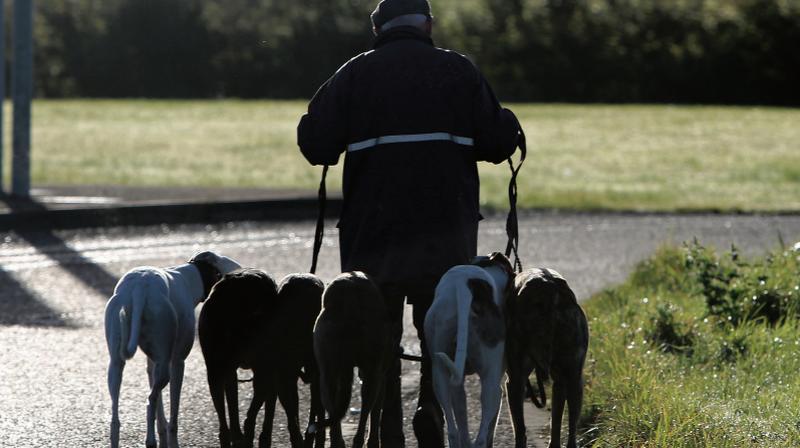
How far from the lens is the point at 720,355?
750 cm

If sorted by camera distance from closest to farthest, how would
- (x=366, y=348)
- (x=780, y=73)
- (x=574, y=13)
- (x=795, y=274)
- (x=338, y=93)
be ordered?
(x=366, y=348) → (x=338, y=93) → (x=795, y=274) → (x=780, y=73) → (x=574, y=13)

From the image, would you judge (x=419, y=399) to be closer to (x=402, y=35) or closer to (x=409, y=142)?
(x=409, y=142)

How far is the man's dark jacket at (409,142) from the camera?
5.66 metres

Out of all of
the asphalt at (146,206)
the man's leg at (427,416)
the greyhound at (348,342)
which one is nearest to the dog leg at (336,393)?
the greyhound at (348,342)

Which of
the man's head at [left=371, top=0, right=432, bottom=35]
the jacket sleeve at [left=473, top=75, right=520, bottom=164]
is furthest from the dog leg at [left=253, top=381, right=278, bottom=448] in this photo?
the man's head at [left=371, top=0, right=432, bottom=35]

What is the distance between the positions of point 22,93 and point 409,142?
9749mm

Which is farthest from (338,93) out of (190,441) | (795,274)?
(795,274)

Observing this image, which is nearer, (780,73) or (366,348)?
(366,348)

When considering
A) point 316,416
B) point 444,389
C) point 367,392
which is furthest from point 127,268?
point 444,389

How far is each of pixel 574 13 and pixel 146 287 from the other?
30936 mm

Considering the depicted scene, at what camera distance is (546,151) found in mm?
24594

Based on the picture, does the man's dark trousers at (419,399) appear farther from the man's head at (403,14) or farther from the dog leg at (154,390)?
the man's head at (403,14)

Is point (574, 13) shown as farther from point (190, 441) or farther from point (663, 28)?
point (190, 441)

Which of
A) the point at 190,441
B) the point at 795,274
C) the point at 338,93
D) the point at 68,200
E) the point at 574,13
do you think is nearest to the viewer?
the point at 338,93
